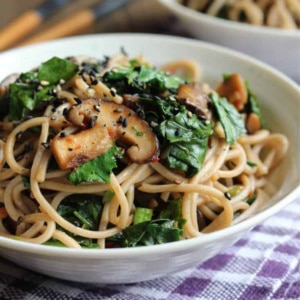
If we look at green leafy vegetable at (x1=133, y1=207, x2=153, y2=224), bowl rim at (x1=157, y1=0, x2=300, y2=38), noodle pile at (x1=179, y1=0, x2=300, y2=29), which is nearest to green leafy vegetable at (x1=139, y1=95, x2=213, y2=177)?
green leafy vegetable at (x1=133, y1=207, x2=153, y2=224)

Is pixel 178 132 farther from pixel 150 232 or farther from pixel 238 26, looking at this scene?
pixel 238 26

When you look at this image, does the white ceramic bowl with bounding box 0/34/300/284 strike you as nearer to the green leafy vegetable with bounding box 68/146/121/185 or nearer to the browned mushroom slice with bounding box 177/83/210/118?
the green leafy vegetable with bounding box 68/146/121/185

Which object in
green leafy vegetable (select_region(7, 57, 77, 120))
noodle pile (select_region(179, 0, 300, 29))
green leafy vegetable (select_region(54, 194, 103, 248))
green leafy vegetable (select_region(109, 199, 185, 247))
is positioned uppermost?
green leafy vegetable (select_region(7, 57, 77, 120))

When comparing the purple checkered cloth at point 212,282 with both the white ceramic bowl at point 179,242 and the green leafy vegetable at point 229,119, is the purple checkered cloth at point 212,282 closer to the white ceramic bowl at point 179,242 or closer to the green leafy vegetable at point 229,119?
the white ceramic bowl at point 179,242

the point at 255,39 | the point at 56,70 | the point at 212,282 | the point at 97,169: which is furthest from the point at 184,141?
the point at 255,39

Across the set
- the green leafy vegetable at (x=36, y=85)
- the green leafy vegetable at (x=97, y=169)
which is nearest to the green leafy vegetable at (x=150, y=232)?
the green leafy vegetable at (x=97, y=169)
